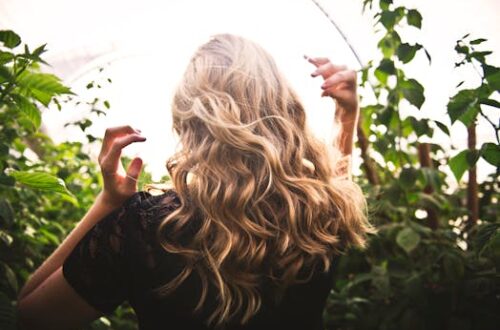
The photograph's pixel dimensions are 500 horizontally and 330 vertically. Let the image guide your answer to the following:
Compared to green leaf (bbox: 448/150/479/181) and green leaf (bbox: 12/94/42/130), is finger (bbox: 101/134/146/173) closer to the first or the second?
green leaf (bbox: 12/94/42/130)

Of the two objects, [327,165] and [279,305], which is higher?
[327,165]

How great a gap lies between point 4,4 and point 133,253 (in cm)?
136

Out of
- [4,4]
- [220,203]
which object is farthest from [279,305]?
[4,4]

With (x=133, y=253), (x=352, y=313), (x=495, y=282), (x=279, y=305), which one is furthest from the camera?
(x=352, y=313)

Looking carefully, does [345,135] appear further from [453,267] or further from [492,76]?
[453,267]

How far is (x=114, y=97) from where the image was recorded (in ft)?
6.78

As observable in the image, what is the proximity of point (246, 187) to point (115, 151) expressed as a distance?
384mm

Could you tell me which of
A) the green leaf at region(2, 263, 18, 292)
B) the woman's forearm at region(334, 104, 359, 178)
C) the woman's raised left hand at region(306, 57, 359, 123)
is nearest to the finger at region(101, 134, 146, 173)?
the woman's raised left hand at region(306, 57, 359, 123)

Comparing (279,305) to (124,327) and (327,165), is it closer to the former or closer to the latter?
(327,165)

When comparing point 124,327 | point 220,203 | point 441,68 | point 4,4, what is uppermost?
point 4,4

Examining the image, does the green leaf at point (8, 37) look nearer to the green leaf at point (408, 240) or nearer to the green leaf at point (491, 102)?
the green leaf at point (491, 102)

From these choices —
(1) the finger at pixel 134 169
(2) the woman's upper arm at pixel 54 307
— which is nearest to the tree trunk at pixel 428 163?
(1) the finger at pixel 134 169

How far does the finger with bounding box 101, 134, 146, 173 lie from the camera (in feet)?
3.26

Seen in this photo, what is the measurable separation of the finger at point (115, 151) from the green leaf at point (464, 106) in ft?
3.31
